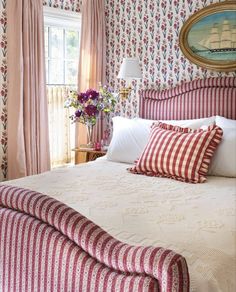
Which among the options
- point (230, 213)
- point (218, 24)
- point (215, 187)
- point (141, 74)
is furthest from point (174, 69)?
point (230, 213)

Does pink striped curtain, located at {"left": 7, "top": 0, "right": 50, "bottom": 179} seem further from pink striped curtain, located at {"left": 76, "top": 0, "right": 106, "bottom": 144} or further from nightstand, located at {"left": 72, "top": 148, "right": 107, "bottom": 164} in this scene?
pink striped curtain, located at {"left": 76, "top": 0, "right": 106, "bottom": 144}

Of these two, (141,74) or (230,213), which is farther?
(141,74)

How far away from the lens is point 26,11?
364 centimetres

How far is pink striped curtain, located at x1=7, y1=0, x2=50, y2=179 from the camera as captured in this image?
3629 mm

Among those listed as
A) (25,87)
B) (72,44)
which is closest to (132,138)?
(25,87)

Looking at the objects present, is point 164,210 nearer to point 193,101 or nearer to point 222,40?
point 193,101

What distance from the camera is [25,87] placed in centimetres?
370

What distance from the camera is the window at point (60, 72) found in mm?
4188

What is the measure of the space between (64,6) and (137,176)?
218cm

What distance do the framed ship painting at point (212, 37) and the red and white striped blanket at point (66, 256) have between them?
252cm

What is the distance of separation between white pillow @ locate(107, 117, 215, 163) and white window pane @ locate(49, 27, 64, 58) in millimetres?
1275

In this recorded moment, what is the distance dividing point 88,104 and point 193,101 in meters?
0.99

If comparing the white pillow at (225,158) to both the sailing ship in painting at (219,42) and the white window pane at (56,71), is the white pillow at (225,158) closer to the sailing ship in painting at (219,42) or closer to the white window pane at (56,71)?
the sailing ship in painting at (219,42)

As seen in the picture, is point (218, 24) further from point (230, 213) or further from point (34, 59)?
point (230, 213)
